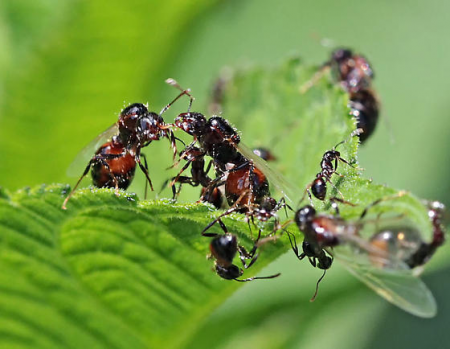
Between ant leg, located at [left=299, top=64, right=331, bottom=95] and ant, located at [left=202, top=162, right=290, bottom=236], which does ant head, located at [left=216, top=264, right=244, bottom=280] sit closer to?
ant, located at [left=202, top=162, right=290, bottom=236]

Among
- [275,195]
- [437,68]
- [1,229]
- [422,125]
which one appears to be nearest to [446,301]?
[422,125]

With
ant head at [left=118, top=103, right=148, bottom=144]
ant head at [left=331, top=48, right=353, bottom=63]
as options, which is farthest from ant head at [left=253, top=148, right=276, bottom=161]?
ant head at [left=331, top=48, right=353, bottom=63]

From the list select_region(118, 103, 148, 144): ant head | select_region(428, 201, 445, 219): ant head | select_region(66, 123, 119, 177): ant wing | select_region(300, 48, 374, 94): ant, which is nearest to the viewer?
select_region(428, 201, 445, 219): ant head

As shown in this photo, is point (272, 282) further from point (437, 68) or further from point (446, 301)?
point (437, 68)

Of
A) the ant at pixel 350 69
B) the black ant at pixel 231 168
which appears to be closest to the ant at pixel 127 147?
the black ant at pixel 231 168

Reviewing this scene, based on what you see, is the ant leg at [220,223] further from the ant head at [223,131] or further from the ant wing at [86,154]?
the ant wing at [86,154]

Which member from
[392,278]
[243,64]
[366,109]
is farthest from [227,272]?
[243,64]

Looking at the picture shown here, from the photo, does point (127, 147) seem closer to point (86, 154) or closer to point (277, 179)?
point (86, 154)
